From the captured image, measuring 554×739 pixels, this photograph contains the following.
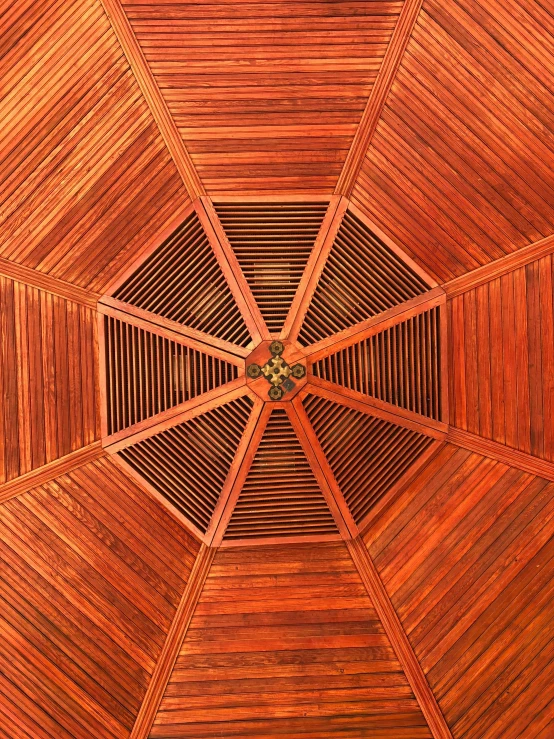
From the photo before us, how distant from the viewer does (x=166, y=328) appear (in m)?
5.54

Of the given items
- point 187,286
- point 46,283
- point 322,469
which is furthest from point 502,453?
point 46,283

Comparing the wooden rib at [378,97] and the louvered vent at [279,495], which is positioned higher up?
the wooden rib at [378,97]

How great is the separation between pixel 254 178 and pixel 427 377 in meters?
2.25

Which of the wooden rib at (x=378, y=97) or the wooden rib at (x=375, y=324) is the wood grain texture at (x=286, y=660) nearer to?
the wooden rib at (x=375, y=324)

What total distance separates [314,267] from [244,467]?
1.78 m

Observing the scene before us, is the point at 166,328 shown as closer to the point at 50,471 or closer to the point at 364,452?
the point at 50,471

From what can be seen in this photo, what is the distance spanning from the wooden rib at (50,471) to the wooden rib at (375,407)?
185 cm

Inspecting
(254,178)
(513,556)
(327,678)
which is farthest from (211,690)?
(254,178)

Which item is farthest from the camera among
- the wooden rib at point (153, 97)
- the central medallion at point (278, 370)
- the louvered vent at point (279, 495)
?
the louvered vent at point (279, 495)

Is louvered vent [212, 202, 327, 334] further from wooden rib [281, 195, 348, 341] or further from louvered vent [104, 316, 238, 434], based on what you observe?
louvered vent [104, 316, 238, 434]

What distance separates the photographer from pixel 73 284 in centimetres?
557

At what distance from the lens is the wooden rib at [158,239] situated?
5523mm

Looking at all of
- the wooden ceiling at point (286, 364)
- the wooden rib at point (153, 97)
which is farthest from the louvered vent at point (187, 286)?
the wooden rib at point (153, 97)

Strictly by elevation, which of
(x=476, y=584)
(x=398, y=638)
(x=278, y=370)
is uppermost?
(x=278, y=370)
